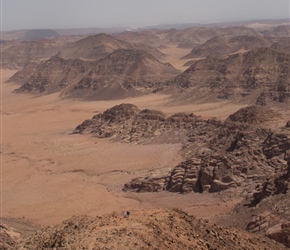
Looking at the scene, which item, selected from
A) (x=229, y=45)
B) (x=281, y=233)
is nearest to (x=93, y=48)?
(x=229, y=45)

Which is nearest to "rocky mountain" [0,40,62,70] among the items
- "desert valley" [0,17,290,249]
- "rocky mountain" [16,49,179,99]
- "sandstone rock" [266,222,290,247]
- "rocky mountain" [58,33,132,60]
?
"rocky mountain" [58,33,132,60]

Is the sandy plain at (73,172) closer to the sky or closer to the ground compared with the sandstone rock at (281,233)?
closer to the ground

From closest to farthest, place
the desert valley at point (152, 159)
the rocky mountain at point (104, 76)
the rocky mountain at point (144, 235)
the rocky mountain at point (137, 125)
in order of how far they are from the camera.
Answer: the rocky mountain at point (144, 235) → the desert valley at point (152, 159) → the rocky mountain at point (137, 125) → the rocky mountain at point (104, 76)

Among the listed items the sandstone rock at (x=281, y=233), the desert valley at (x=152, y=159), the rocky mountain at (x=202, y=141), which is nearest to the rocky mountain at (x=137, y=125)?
the rocky mountain at (x=202, y=141)

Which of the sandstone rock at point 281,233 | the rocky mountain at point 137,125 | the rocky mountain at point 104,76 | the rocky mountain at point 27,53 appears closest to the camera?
the sandstone rock at point 281,233

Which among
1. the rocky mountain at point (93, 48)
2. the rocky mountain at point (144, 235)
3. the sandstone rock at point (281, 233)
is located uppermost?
the rocky mountain at point (144, 235)

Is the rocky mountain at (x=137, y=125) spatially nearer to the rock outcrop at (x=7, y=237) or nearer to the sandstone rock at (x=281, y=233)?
the rock outcrop at (x=7, y=237)
